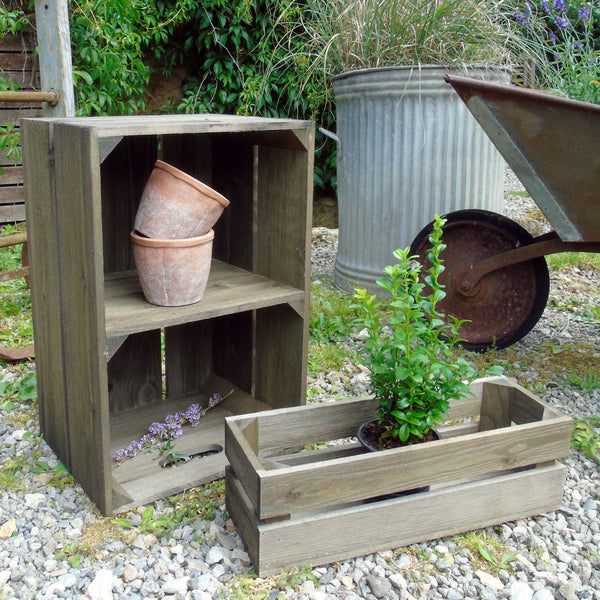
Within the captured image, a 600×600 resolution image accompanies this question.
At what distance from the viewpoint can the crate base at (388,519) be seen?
1.51m

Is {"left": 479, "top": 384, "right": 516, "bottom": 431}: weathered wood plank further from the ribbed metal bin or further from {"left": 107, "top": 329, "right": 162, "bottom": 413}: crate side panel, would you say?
the ribbed metal bin

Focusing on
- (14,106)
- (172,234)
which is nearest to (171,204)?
(172,234)

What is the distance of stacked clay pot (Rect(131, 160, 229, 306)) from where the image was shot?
1.74 meters

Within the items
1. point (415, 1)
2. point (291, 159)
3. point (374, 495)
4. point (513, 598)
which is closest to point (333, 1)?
point (415, 1)

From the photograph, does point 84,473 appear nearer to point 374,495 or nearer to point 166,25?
point 374,495

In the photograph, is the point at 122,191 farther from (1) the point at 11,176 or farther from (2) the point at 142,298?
(1) the point at 11,176

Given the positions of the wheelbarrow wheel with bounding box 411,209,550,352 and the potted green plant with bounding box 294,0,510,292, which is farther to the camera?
the potted green plant with bounding box 294,0,510,292

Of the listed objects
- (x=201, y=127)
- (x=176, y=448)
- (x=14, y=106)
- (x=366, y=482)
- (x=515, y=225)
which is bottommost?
(x=176, y=448)

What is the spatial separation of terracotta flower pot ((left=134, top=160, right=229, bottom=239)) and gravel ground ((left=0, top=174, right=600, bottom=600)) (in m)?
0.71

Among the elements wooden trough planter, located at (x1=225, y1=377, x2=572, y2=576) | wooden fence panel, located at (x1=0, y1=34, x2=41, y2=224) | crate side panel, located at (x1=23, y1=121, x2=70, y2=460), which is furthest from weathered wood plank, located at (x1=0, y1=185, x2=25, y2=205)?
wooden trough planter, located at (x1=225, y1=377, x2=572, y2=576)

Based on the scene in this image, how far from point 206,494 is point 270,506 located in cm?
42

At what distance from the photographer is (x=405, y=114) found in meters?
3.22

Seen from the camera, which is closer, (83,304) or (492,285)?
(83,304)

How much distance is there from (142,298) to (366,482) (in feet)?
2.55
